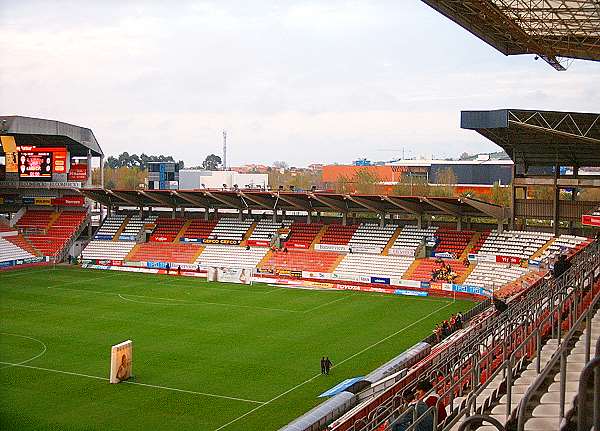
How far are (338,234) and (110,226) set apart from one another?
773 inches

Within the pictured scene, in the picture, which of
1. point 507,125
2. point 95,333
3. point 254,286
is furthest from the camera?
point 254,286

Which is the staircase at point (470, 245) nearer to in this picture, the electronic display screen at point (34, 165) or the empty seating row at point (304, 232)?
the empty seating row at point (304, 232)

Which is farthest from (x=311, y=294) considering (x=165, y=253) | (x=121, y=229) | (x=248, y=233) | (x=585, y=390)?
(x=585, y=390)

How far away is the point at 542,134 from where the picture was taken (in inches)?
1615

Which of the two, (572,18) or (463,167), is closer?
(572,18)

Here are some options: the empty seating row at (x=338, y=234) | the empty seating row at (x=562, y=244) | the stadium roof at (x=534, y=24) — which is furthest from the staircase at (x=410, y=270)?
the stadium roof at (x=534, y=24)

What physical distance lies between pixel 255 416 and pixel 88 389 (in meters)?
5.90

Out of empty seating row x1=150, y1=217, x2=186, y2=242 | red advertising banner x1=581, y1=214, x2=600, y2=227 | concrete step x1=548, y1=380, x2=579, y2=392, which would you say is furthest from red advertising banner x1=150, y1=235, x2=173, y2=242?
concrete step x1=548, y1=380, x2=579, y2=392

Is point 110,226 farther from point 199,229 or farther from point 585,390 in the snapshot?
point 585,390

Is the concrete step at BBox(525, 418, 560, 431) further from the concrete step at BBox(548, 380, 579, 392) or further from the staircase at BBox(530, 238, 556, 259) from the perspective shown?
the staircase at BBox(530, 238, 556, 259)

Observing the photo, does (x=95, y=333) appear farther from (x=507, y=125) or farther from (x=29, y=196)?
(x=29, y=196)

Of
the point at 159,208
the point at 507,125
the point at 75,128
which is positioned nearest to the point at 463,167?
the point at 159,208

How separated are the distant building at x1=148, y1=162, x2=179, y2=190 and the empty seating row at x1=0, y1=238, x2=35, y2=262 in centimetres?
1280

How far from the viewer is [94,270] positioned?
5459 centimetres
